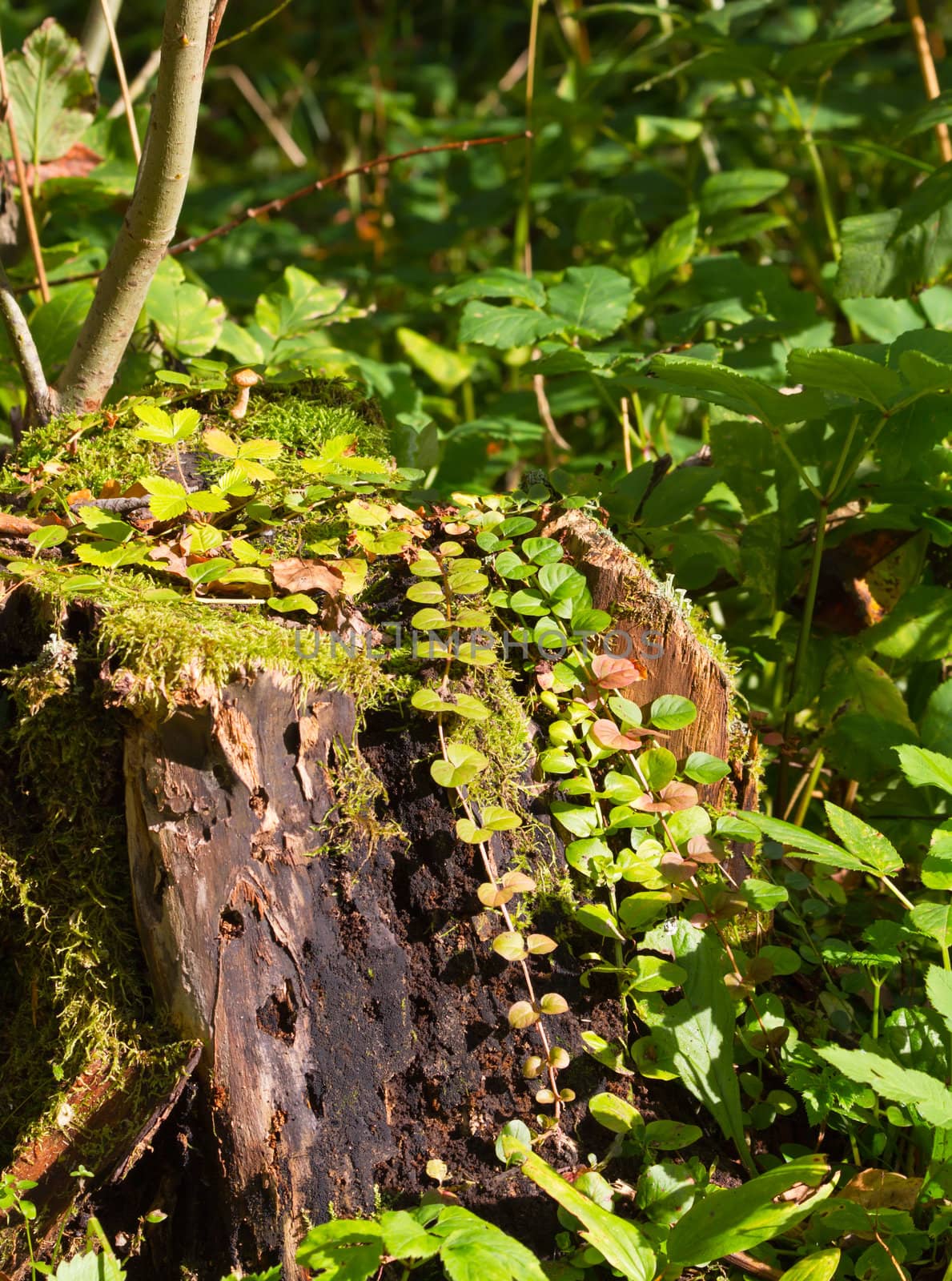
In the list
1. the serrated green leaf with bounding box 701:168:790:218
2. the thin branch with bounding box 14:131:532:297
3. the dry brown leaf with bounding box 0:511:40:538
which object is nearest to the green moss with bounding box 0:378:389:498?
the dry brown leaf with bounding box 0:511:40:538

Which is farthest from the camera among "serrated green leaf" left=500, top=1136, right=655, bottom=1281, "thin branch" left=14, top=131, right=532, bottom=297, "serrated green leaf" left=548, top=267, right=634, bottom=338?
"serrated green leaf" left=548, top=267, right=634, bottom=338

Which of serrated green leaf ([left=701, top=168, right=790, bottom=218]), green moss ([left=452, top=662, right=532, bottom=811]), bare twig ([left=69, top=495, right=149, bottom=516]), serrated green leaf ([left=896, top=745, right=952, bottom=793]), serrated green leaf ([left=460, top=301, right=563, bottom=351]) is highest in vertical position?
bare twig ([left=69, top=495, right=149, bottom=516])

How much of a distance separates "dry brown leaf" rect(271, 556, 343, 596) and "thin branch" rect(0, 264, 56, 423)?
0.86m

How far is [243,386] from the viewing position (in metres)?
1.81

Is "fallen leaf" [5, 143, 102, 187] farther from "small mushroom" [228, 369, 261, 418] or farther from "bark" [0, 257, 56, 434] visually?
"small mushroom" [228, 369, 261, 418]

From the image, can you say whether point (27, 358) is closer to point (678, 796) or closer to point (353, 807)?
point (353, 807)

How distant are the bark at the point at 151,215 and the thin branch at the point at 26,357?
37mm

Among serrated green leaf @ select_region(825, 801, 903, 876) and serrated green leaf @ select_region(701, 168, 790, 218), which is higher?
serrated green leaf @ select_region(701, 168, 790, 218)

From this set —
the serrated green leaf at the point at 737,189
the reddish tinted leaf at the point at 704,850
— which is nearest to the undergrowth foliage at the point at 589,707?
the reddish tinted leaf at the point at 704,850

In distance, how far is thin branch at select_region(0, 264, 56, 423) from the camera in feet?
6.26

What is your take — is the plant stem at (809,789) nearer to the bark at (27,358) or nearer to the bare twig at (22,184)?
the bark at (27,358)

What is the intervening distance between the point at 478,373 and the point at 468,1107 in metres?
2.81

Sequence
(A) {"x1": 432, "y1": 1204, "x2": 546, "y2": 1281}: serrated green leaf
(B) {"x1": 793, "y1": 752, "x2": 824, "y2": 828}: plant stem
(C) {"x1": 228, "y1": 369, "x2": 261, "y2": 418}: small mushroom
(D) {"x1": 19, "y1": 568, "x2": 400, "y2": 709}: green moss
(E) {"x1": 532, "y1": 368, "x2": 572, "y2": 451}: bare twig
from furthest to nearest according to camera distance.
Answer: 1. (E) {"x1": 532, "y1": 368, "x2": 572, "y2": 451}: bare twig
2. (B) {"x1": 793, "y1": 752, "x2": 824, "y2": 828}: plant stem
3. (C) {"x1": 228, "y1": 369, "x2": 261, "y2": 418}: small mushroom
4. (D) {"x1": 19, "y1": 568, "x2": 400, "y2": 709}: green moss
5. (A) {"x1": 432, "y1": 1204, "x2": 546, "y2": 1281}: serrated green leaf

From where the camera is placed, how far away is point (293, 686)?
52.5 inches
